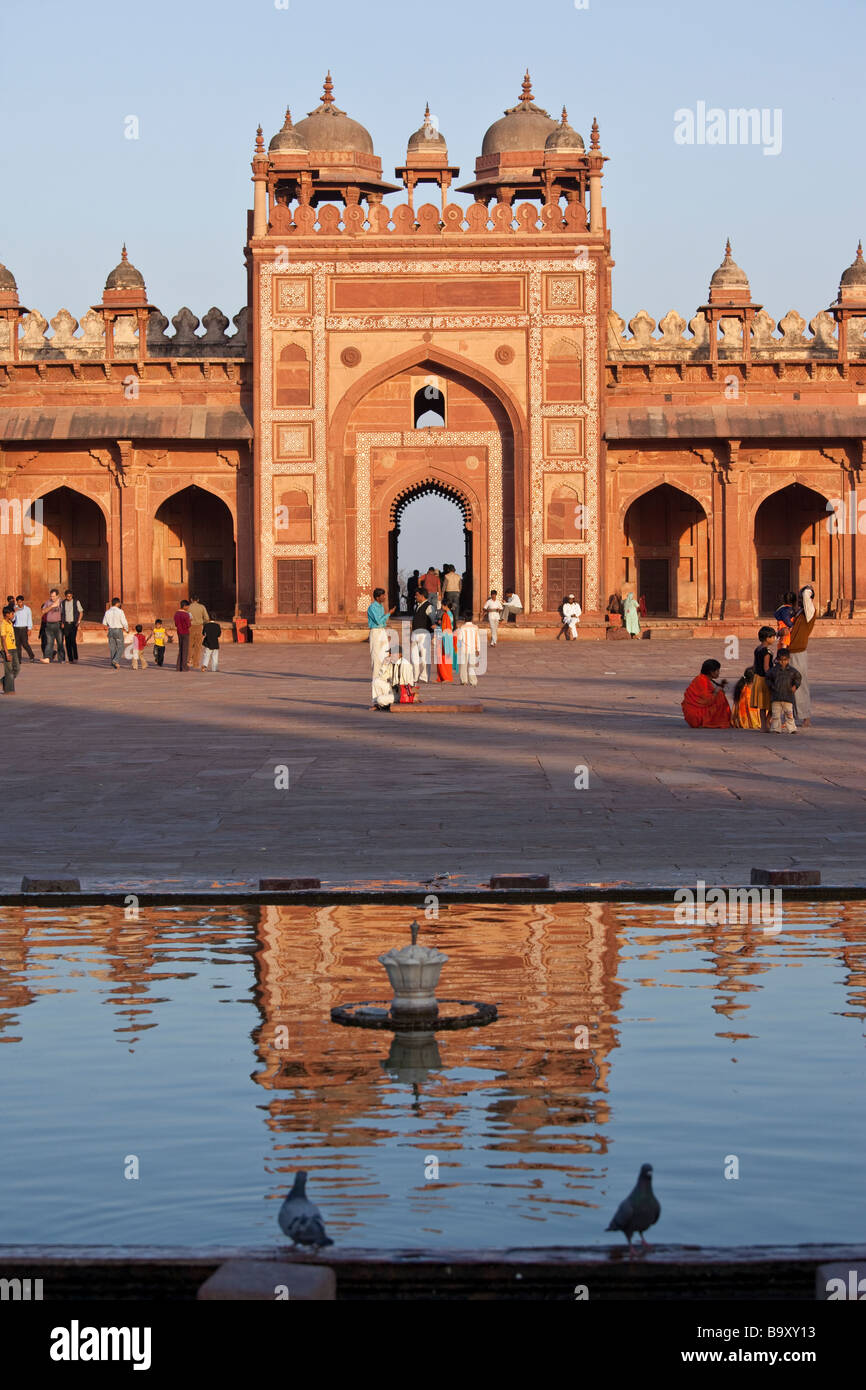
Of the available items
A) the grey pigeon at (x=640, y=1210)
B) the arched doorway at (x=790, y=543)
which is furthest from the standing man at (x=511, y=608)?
the grey pigeon at (x=640, y=1210)

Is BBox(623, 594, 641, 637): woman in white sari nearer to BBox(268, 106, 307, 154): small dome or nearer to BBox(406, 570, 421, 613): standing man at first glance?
Result: BBox(406, 570, 421, 613): standing man

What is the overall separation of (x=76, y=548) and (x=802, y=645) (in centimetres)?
2268

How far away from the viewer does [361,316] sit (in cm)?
3331

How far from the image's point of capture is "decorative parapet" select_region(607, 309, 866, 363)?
35.2 meters

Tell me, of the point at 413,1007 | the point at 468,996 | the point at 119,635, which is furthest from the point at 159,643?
the point at 413,1007

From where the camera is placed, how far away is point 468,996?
667 cm

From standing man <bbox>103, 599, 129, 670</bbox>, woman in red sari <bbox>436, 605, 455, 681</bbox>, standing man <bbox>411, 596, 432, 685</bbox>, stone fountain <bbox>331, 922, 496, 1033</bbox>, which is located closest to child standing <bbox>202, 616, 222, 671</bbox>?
standing man <bbox>103, 599, 129, 670</bbox>

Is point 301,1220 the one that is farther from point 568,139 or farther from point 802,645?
point 568,139

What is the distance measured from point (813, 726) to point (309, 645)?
51.5 ft

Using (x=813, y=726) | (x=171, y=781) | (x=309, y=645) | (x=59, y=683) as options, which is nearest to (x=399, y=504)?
(x=309, y=645)

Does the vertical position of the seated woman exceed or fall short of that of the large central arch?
it falls short

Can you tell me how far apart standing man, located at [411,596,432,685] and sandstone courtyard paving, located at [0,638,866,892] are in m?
0.44

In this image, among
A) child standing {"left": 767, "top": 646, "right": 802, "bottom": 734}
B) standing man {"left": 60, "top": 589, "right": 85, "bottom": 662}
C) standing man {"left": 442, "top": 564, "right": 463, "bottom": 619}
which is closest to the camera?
child standing {"left": 767, "top": 646, "right": 802, "bottom": 734}

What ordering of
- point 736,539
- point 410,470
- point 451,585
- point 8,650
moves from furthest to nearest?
point 736,539 < point 410,470 < point 451,585 < point 8,650
